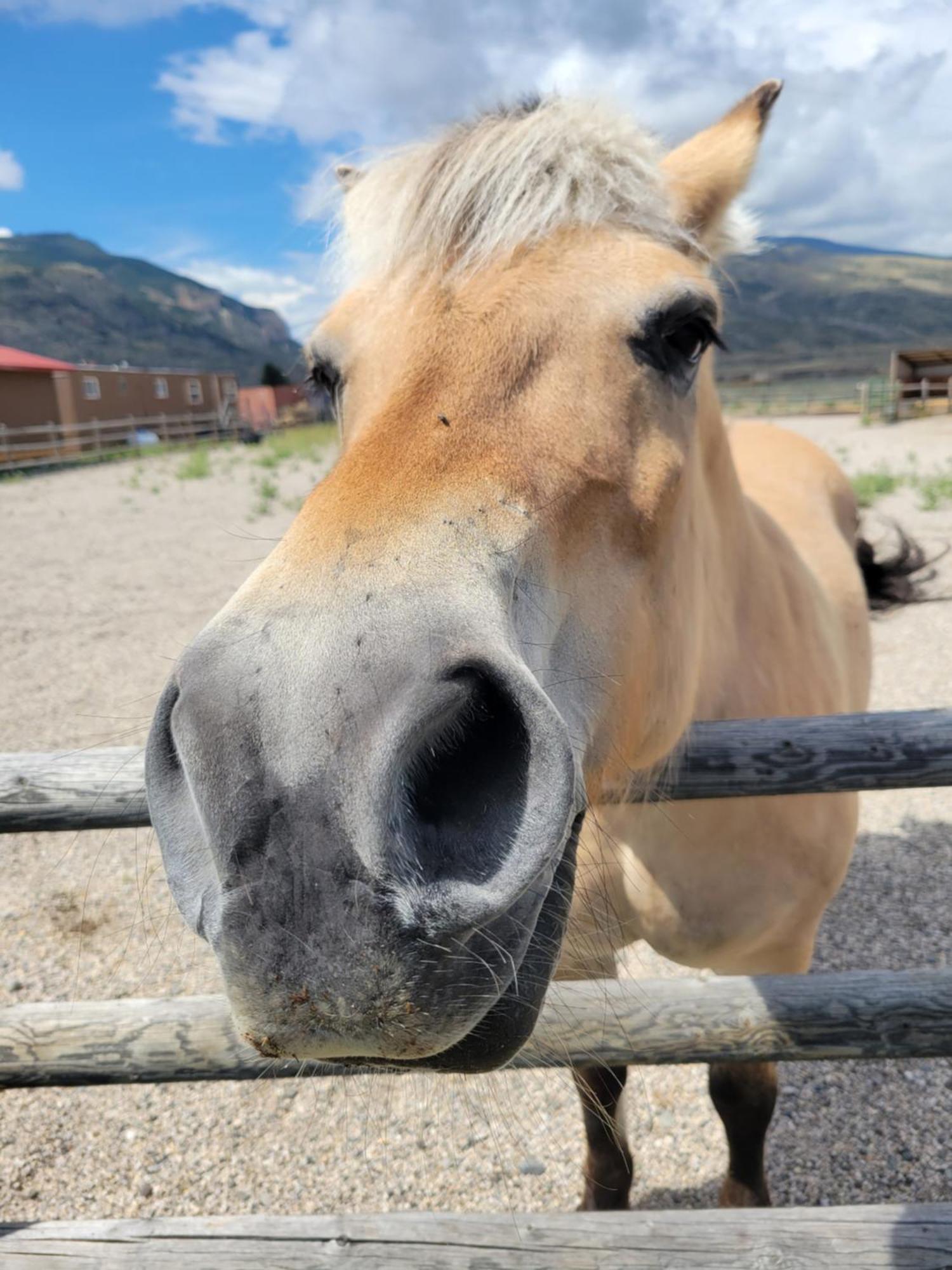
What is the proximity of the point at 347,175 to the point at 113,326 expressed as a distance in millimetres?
118413

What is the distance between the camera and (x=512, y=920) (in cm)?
105

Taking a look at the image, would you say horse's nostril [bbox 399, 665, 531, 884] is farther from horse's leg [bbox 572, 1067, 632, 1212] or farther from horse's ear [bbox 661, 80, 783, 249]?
horse's leg [bbox 572, 1067, 632, 1212]

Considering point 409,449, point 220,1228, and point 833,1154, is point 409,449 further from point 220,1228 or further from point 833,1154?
point 833,1154

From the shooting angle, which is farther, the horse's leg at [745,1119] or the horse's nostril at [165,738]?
the horse's leg at [745,1119]

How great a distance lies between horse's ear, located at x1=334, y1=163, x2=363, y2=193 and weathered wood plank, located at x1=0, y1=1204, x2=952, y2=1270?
2404 mm

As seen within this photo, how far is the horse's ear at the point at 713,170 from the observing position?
Answer: 6.04 feet

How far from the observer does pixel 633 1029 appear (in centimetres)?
202

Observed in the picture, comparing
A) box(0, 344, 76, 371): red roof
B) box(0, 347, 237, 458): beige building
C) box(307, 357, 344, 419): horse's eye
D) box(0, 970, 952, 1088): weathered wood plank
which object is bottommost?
box(0, 970, 952, 1088): weathered wood plank

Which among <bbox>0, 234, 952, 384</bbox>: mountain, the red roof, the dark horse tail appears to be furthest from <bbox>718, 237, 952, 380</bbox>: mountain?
the dark horse tail

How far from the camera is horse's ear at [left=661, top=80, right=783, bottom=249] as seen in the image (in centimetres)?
184

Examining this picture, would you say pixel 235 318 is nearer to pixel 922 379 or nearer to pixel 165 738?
pixel 922 379

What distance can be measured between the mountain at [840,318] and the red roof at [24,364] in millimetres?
62366

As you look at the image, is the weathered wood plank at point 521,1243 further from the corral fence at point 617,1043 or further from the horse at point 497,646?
the horse at point 497,646

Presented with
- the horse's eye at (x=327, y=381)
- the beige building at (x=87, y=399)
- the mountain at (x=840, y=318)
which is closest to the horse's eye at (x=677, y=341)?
the horse's eye at (x=327, y=381)
